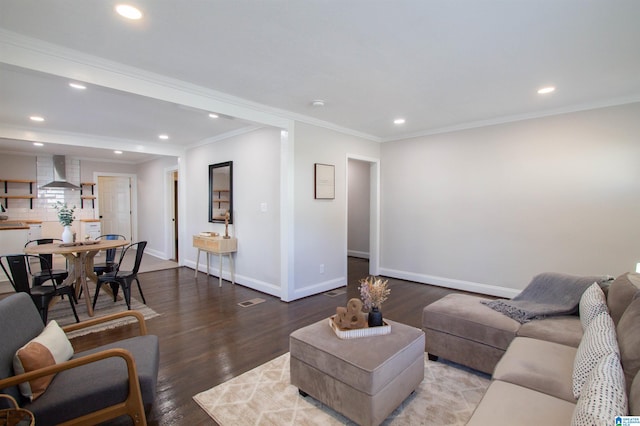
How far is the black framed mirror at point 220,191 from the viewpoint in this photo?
5316 millimetres

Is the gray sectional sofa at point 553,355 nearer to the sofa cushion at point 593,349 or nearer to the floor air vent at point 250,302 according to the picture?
the sofa cushion at point 593,349

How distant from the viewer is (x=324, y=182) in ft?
15.3

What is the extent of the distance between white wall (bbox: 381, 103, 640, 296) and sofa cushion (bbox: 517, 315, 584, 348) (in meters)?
1.98

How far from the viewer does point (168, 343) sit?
300 cm

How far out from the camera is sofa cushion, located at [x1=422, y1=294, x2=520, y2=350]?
229 centimetres

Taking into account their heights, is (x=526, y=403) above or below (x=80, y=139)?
below

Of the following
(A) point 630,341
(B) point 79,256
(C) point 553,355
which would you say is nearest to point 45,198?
(B) point 79,256

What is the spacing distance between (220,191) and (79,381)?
13.3 feet

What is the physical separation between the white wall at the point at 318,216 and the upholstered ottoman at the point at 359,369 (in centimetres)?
223

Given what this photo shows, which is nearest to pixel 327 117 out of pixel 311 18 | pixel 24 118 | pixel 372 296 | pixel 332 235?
pixel 332 235

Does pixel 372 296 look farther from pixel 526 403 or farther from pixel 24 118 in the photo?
pixel 24 118

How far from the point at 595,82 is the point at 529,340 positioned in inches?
108

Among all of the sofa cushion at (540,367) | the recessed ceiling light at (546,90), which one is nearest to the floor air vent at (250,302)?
the sofa cushion at (540,367)

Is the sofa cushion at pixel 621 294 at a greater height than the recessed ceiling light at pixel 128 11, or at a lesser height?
lesser
